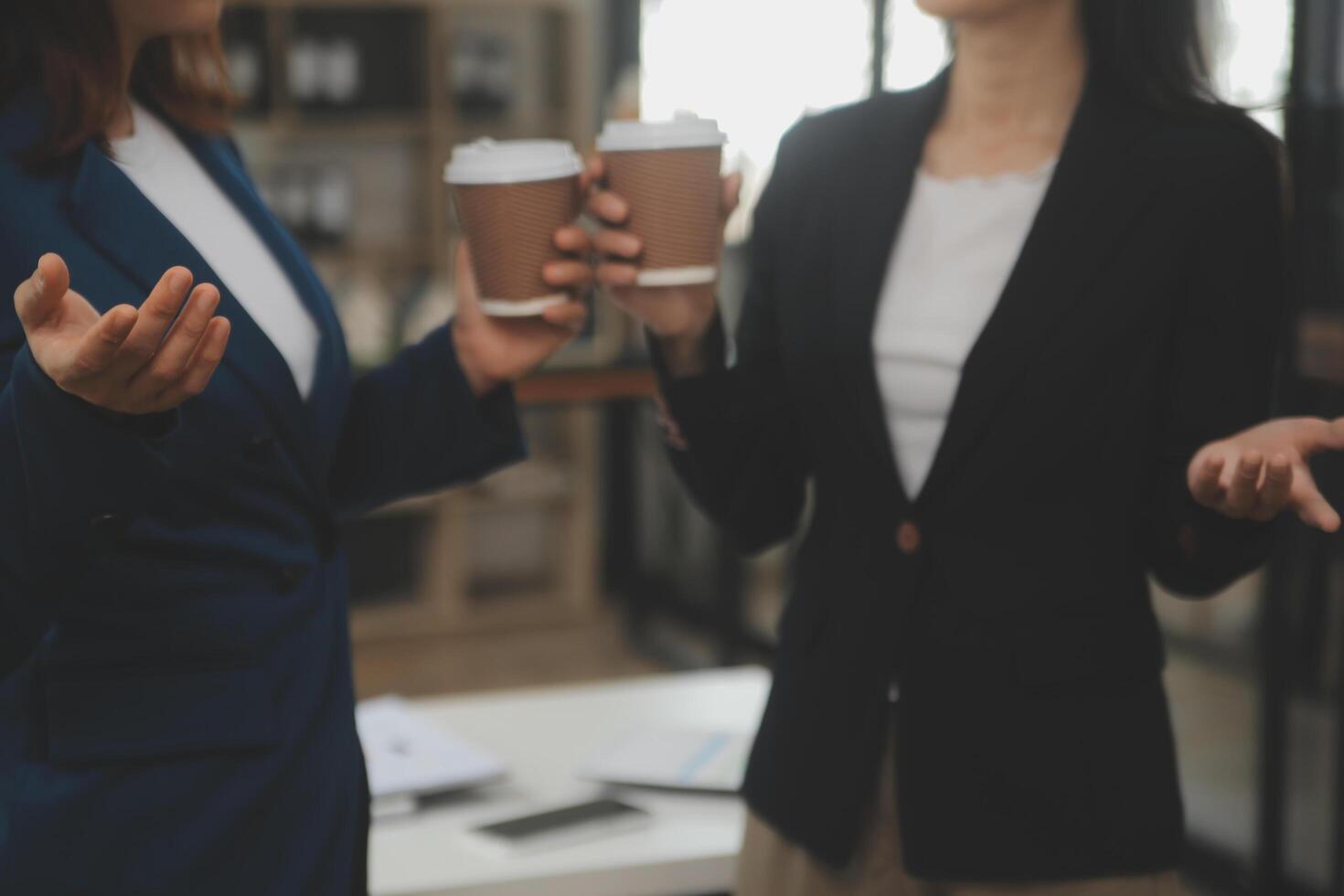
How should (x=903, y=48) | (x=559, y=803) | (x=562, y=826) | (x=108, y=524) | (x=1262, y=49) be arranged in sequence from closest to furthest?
(x=108, y=524)
(x=562, y=826)
(x=559, y=803)
(x=1262, y=49)
(x=903, y=48)

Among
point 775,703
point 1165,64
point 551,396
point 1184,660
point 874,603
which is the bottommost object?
point 1184,660

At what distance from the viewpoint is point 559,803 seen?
1.53 metres

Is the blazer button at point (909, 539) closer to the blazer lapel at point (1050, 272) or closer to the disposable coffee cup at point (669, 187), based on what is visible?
the blazer lapel at point (1050, 272)

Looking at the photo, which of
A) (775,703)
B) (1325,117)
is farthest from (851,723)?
(1325,117)

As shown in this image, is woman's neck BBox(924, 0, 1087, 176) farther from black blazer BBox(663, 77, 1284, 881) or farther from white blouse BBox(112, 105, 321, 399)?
white blouse BBox(112, 105, 321, 399)

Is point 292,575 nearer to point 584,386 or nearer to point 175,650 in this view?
point 175,650

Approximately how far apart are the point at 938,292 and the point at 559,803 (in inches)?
27.5

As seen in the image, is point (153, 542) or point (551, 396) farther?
point (551, 396)

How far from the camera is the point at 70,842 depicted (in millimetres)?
976

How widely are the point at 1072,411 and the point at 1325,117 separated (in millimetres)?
2092

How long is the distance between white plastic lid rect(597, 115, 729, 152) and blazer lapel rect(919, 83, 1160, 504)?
0.28 meters

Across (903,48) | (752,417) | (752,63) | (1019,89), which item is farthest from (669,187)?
(752,63)

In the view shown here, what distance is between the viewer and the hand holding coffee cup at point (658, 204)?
1.11 m

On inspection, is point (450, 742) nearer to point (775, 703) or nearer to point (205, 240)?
point (775, 703)
